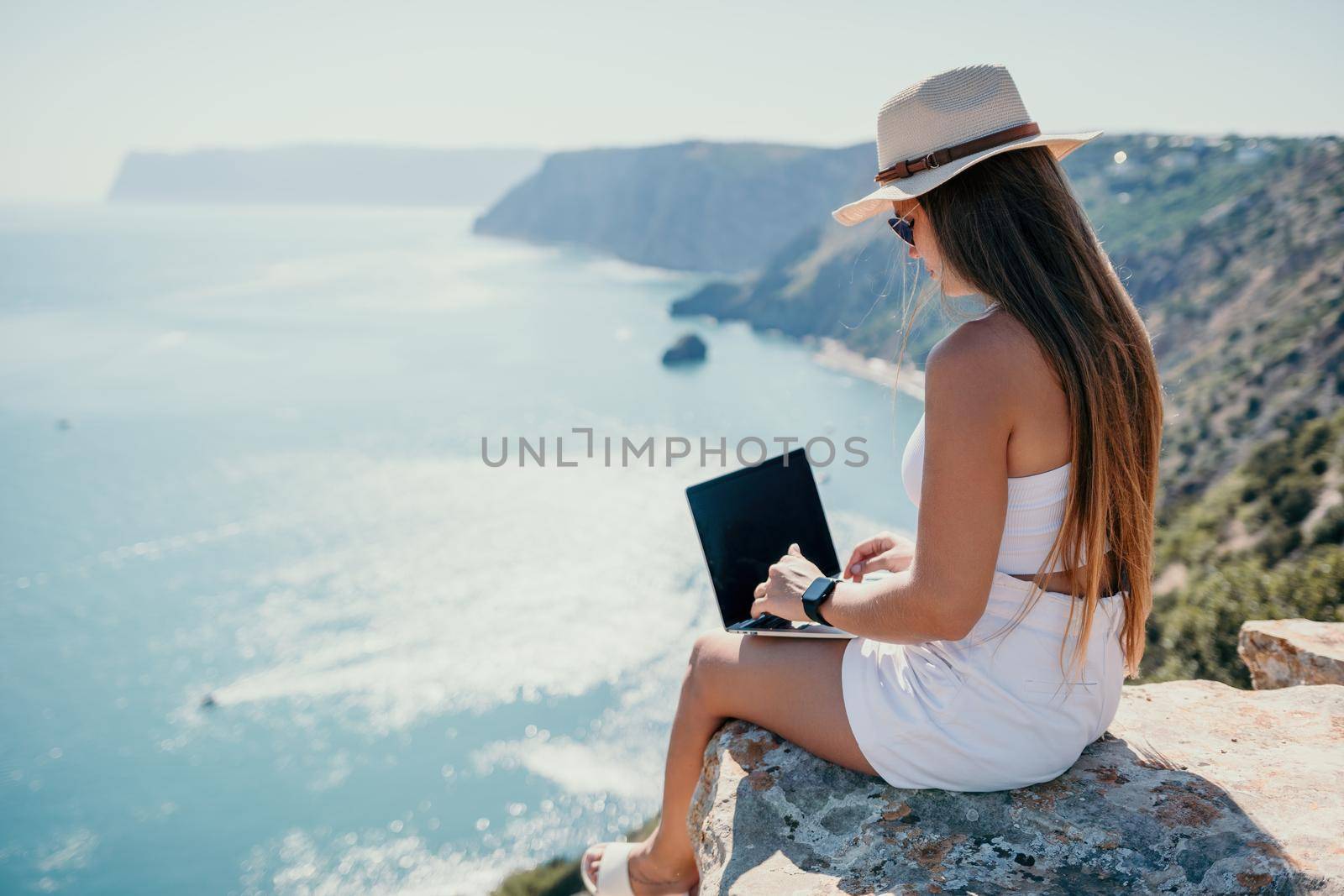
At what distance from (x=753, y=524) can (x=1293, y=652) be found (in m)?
2.28

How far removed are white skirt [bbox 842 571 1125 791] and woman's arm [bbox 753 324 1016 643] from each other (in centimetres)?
19

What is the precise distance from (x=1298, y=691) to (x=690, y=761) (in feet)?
6.50

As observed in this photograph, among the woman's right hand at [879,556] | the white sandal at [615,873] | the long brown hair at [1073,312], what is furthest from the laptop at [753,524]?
the long brown hair at [1073,312]

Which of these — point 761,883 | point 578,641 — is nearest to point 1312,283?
point 578,641

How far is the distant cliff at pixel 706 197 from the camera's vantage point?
12106 centimetres

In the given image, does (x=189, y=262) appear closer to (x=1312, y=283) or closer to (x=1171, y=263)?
(x=1171, y=263)

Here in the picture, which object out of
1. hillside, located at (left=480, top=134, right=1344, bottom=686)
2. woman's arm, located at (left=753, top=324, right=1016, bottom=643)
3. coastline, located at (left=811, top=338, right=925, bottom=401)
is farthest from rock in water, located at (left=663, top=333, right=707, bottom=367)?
woman's arm, located at (left=753, top=324, right=1016, bottom=643)

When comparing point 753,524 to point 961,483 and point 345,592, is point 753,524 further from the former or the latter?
point 345,592

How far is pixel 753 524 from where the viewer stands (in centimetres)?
267

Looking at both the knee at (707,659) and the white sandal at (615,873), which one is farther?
the white sandal at (615,873)

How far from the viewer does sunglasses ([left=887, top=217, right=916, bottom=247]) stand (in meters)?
1.94

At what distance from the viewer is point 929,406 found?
1728 millimetres

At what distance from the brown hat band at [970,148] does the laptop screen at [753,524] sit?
95 centimetres

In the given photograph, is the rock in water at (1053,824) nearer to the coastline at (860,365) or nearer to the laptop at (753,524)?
the laptop at (753,524)
